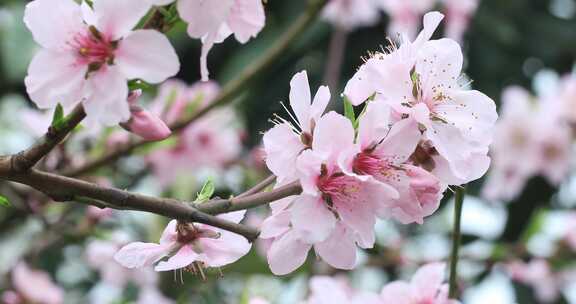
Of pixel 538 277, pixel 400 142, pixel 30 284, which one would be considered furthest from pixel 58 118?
pixel 538 277

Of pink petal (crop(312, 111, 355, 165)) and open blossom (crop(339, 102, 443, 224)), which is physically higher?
pink petal (crop(312, 111, 355, 165))

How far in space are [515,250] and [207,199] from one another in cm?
129

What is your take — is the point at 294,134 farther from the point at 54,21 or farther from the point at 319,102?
the point at 54,21

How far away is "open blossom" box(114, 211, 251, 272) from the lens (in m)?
0.63

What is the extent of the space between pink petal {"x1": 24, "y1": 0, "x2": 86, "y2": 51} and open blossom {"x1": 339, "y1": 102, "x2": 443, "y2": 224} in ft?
0.66

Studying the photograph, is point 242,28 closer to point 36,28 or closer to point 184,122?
point 36,28

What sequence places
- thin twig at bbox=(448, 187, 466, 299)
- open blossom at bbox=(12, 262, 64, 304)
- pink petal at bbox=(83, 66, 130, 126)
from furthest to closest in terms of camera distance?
open blossom at bbox=(12, 262, 64, 304) → thin twig at bbox=(448, 187, 466, 299) → pink petal at bbox=(83, 66, 130, 126)

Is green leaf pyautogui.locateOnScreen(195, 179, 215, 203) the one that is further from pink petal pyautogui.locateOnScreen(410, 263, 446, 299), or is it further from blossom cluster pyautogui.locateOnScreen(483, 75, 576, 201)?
blossom cluster pyautogui.locateOnScreen(483, 75, 576, 201)

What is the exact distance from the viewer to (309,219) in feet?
1.90

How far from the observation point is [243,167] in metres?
1.99

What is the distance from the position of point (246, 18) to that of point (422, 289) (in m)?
0.33

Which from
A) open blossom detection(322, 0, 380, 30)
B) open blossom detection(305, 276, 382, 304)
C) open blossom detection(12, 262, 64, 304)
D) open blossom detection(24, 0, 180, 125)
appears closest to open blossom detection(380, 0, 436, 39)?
open blossom detection(322, 0, 380, 30)

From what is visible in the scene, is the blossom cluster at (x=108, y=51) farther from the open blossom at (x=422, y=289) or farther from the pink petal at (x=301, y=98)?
the open blossom at (x=422, y=289)

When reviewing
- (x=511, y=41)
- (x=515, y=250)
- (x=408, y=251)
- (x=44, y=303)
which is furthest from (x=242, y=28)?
(x=511, y=41)
